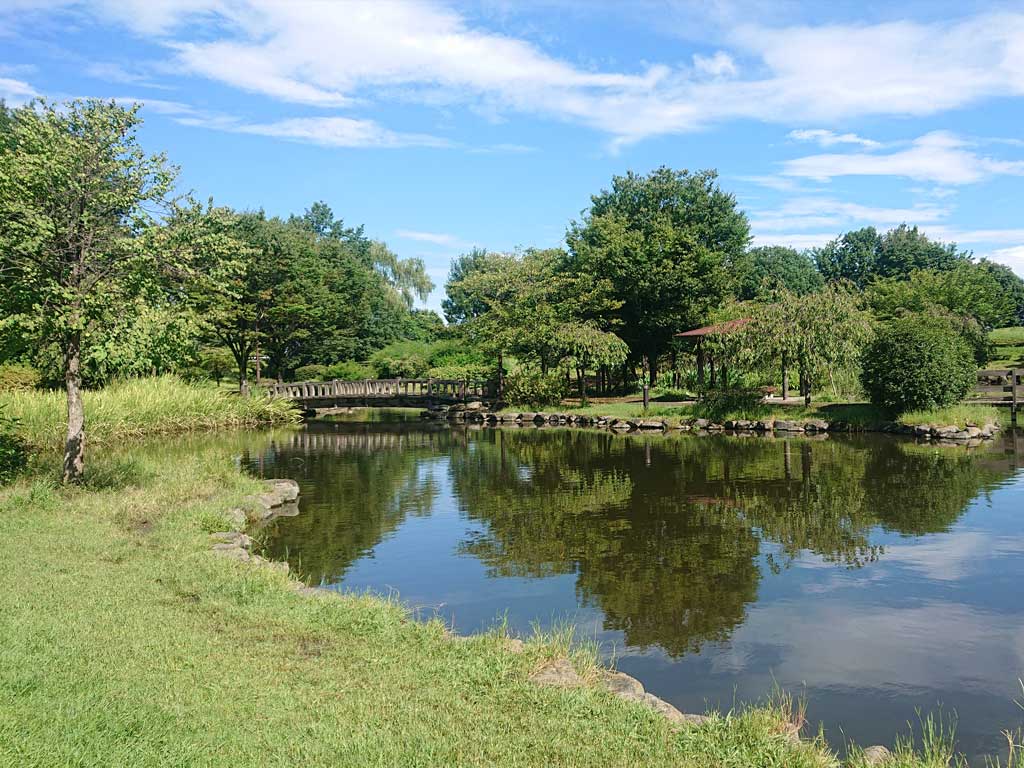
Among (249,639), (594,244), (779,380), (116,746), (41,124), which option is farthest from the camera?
(594,244)

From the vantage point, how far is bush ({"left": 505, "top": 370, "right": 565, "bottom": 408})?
36.3 meters

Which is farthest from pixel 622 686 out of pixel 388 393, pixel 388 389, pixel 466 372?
pixel 466 372

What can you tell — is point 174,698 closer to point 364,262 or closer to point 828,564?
point 828,564

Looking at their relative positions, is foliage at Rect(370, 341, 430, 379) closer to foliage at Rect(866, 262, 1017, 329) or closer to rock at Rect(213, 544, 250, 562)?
foliage at Rect(866, 262, 1017, 329)

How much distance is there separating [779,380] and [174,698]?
3803 cm

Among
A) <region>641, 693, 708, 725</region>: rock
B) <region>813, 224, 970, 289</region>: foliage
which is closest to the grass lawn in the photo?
<region>641, 693, 708, 725</region>: rock

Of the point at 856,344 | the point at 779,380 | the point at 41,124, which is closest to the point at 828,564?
the point at 41,124

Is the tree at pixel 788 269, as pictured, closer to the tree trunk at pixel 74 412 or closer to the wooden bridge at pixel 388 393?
the wooden bridge at pixel 388 393

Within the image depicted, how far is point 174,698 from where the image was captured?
16.5 feet

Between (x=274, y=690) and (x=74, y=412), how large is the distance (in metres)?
9.80

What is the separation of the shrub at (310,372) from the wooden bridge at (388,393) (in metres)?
9.57

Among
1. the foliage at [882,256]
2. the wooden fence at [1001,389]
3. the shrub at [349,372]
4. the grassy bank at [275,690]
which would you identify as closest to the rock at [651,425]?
the wooden fence at [1001,389]

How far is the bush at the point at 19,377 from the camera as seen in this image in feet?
90.1

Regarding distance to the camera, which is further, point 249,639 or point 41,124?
point 41,124
